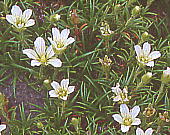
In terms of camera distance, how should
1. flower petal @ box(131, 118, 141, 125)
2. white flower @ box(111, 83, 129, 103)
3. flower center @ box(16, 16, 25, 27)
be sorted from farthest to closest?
flower center @ box(16, 16, 25, 27)
white flower @ box(111, 83, 129, 103)
flower petal @ box(131, 118, 141, 125)

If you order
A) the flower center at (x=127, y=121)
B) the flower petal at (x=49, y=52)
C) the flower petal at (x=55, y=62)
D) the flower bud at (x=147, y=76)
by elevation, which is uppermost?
the flower petal at (x=49, y=52)

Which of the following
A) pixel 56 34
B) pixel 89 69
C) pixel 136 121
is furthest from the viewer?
pixel 89 69

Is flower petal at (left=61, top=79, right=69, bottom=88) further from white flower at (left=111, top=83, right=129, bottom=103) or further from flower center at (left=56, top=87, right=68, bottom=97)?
white flower at (left=111, top=83, right=129, bottom=103)

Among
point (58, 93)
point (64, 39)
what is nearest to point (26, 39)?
point (64, 39)

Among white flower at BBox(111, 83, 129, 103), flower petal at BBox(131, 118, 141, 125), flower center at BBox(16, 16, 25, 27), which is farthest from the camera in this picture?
flower center at BBox(16, 16, 25, 27)

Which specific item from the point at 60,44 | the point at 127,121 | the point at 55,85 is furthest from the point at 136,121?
the point at 60,44

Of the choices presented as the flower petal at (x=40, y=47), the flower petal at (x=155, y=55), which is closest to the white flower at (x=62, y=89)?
the flower petal at (x=40, y=47)

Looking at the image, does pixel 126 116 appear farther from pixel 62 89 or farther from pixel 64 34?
pixel 64 34

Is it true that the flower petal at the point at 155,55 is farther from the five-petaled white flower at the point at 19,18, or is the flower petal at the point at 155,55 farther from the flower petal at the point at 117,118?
the five-petaled white flower at the point at 19,18

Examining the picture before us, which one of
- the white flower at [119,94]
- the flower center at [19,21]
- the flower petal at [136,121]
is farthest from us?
the flower center at [19,21]

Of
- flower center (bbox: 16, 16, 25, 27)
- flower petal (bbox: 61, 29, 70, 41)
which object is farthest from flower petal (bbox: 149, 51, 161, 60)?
flower center (bbox: 16, 16, 25, 27)

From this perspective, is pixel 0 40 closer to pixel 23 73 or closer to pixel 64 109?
pixel 23 73
